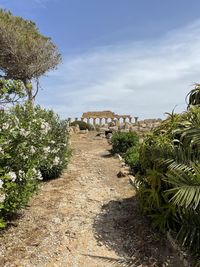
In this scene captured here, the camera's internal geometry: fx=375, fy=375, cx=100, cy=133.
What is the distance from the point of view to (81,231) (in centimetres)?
600

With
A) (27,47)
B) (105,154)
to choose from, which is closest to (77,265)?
(105,154)

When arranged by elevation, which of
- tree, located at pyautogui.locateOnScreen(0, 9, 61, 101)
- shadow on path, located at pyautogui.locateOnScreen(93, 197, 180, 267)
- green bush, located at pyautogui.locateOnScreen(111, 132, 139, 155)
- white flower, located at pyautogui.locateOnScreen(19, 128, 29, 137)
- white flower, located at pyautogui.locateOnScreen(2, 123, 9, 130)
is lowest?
shadow on path, located at pyautogui.locateOnScreen(93, 197, 180, 267)

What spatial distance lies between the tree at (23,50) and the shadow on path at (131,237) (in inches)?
→ 660

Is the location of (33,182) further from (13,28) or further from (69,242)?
(13,28)

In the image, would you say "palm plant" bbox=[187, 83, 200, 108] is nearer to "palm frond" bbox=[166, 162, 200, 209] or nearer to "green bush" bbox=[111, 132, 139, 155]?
"palm frond" bbox=[166, 162, 200, 209]

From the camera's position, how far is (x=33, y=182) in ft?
21.5

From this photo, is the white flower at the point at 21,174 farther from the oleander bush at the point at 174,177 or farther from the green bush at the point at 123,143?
the green bush at the point at 123,143

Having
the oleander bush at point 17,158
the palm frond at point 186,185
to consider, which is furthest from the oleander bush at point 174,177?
the oleander bush at point 17,158

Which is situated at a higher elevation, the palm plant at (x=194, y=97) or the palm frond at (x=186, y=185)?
the palm plant at (x=194, y=97)

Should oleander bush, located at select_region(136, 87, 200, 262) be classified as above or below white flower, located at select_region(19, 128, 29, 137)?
below

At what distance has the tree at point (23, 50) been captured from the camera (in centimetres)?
2295

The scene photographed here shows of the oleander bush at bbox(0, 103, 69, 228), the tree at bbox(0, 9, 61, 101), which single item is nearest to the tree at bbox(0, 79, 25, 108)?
the oleander bush at bbox(0, 103, 69, 228)

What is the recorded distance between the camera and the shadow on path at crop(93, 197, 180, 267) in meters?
5.29

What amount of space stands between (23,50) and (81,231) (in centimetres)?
1900
